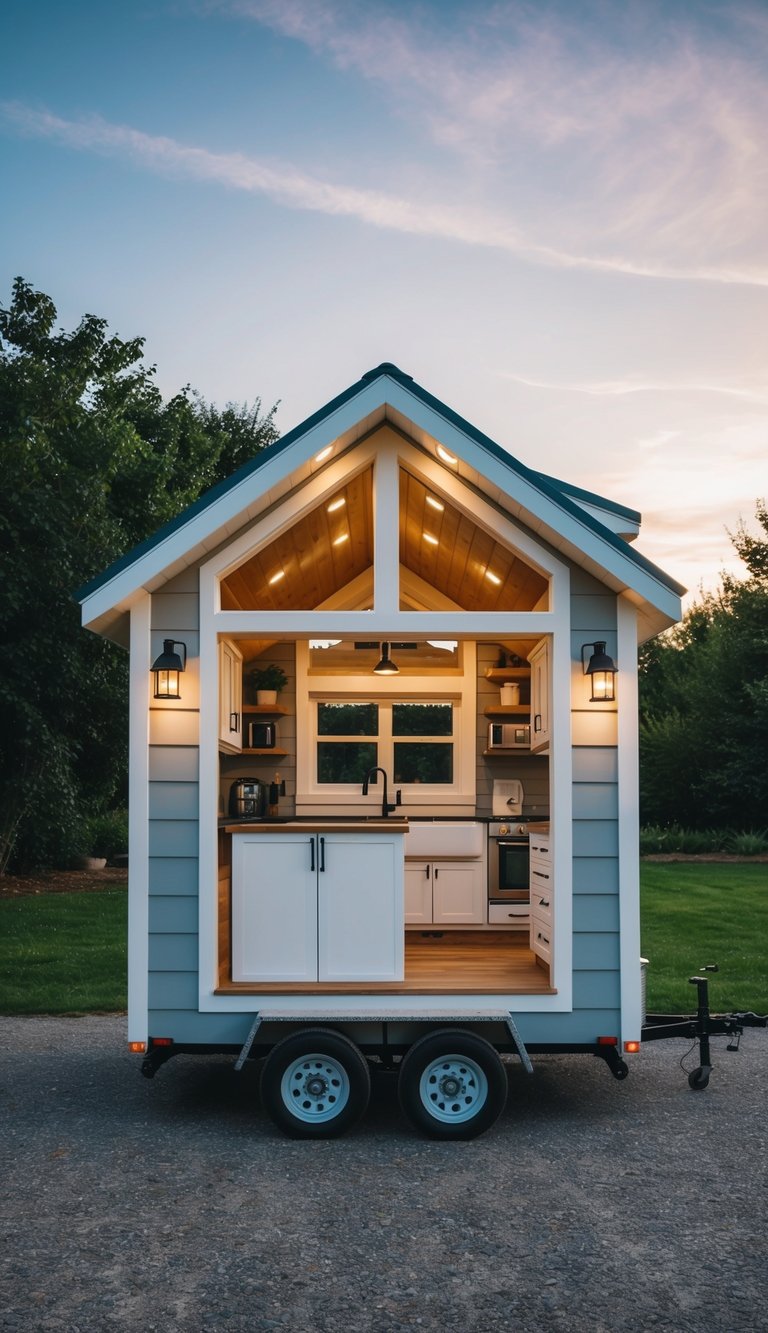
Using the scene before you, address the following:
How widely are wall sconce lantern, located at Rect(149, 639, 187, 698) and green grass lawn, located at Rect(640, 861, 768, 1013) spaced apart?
5.74 meters

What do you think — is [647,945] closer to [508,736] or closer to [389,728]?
[508,736]

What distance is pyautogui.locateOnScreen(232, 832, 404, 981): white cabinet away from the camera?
6.62 meters

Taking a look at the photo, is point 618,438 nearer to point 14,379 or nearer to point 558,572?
point 14,379

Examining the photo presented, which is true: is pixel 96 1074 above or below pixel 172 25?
below

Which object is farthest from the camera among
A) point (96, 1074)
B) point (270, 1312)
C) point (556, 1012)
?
point (96, 1074)

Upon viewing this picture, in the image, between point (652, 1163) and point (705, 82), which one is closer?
point (652, 1163)

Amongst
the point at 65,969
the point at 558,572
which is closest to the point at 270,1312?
the point at 558,572

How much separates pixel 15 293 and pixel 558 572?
13284 mm

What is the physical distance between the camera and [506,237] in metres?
11.0

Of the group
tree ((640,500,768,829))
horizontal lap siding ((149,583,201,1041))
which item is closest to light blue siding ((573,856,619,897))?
horizontal lap siding ((149,583,201,1041))

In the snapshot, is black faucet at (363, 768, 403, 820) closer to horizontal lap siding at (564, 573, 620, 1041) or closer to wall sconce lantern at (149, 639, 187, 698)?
horizontal lap siding at (564, 573, 620, 1041)

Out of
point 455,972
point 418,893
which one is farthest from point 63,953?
point 455,972

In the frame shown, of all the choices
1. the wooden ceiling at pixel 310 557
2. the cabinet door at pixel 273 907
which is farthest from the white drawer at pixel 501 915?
the cabinet door at pixel 273 907

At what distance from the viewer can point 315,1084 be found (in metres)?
6.18
